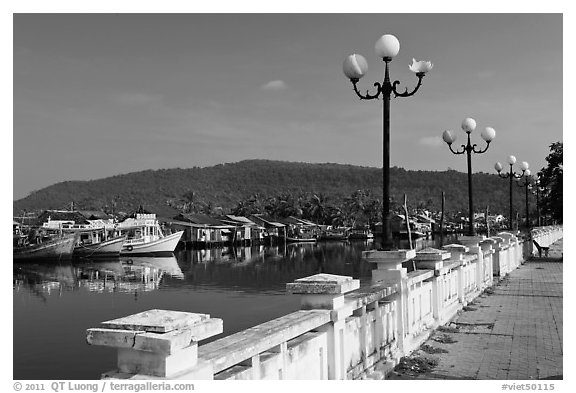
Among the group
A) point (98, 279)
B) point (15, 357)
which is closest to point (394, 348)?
point (15, 357)

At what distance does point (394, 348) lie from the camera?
8.20m

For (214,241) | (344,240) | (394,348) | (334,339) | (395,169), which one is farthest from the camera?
(395,169)

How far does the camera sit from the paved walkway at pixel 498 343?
7930 millimetres

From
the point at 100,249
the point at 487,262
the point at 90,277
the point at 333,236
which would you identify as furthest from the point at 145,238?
the point at 487,262

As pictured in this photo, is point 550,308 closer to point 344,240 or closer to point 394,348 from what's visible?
point 394,348

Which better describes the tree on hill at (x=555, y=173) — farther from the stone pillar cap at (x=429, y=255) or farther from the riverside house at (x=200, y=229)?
the riverside house at (x=200, y=229)

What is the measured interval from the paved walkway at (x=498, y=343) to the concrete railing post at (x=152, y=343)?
181 inches

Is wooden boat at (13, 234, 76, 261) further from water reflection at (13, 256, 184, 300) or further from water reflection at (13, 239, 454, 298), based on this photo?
water reflection at (13, 239, 454, 298)

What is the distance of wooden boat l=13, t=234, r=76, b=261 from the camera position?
56188 mm

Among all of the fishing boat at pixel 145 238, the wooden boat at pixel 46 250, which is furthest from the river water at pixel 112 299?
the fishing boat at pixel 145 238

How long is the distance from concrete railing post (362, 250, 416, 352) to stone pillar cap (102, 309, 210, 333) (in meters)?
5.10
